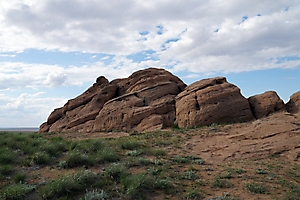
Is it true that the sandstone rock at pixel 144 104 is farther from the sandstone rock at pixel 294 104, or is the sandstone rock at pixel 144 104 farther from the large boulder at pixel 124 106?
the sandstone rock at pixel 294 104

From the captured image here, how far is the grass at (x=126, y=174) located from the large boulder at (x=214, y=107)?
8927 mm

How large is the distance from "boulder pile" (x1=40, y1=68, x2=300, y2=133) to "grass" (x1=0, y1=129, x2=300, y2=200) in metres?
9.41

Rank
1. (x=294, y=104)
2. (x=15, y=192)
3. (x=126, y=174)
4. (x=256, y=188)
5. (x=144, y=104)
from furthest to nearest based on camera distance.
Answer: (x=144, y=104), (x=294, y=104), (x=126, y=174), (x=256, y=188), (x=15, y=192)

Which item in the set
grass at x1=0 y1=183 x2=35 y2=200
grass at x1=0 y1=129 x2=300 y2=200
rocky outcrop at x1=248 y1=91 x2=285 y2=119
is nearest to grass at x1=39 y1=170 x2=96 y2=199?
grass at x1=0 y1=129 x2=300 y2=200

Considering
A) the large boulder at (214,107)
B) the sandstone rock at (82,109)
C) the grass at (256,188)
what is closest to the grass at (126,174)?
the grass at (256,188)

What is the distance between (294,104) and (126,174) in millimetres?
18834

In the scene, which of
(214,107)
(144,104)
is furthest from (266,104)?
(144,104)

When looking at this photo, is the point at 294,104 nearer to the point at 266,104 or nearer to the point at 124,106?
the point at 266,104

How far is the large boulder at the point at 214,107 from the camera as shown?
73.4 ft

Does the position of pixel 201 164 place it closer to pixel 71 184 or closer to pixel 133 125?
pixel 71 184

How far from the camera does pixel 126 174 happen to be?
9.45 metres

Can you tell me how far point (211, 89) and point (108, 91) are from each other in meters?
12.0

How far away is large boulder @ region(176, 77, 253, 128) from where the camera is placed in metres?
22.4

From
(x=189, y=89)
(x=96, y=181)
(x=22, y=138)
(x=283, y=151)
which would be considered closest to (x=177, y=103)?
(x=189, y=89)
